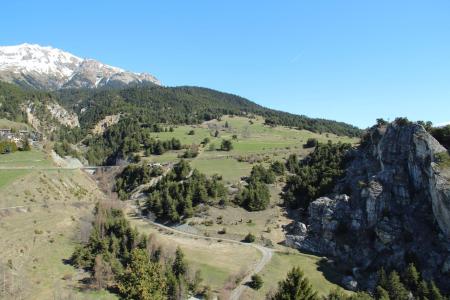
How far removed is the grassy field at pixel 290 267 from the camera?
63.9m

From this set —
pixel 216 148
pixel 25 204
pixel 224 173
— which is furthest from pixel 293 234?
pixel 216 148

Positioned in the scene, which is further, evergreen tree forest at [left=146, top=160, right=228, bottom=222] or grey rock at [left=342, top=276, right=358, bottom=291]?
evergreen tree forest at [left=146, top=160, right=228, bottom=222]

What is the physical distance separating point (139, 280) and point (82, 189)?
6255 cm

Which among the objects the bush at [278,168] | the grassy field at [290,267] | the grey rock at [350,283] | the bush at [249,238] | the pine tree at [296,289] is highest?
the bush at [278,168]

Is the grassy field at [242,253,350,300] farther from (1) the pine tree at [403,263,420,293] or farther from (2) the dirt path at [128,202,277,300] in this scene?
(1) the pine tree at [403,263,420,293]

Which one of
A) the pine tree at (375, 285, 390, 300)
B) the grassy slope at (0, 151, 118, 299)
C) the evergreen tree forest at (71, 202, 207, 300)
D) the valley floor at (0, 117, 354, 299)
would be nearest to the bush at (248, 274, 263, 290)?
the valley floor at (0, 117, 354, 299)

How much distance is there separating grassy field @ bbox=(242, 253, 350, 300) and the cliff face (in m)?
5.30

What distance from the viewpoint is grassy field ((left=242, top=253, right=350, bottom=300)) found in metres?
63.9

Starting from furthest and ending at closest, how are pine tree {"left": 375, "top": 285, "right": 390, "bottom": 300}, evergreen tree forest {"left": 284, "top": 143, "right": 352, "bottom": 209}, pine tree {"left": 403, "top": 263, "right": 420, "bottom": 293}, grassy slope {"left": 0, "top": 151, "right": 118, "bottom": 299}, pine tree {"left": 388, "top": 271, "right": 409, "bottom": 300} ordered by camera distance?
evergreen tree forest {"left": 284, "top": 143, "right": 352, "bottom": 209}
pine tree {"left": 403, "top": 263, "right": 420, "bottom": 293}
pine tree {"left": 388, "top": 271, "right": 409, "bottom": 300}
pine tree {"left": 375, "top": 285, "right": 390, "bottom": 300}
grassy slope {"left": 0, "top": 151, "right": 118, "bottom": 299}

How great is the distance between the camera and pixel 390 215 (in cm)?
8250

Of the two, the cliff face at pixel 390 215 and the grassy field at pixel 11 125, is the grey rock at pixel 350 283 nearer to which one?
the cliff face at pixel 390 215

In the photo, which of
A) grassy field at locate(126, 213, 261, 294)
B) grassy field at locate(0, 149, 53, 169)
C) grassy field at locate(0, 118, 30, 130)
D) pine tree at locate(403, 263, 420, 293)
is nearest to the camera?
grassy field at locate(126, 213, 261, 294)

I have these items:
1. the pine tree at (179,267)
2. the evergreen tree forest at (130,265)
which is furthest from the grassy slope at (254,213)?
the evergreen tree forest at (130,265)

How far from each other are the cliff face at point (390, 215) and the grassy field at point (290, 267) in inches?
209
